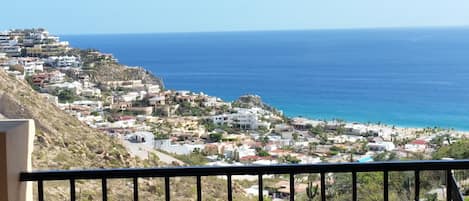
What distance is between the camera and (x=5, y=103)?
1082cm

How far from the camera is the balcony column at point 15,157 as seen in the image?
204 cm

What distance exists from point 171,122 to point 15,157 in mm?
12505

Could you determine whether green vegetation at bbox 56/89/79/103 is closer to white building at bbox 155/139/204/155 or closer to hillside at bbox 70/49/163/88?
hillside at bbox 70/49/163/88

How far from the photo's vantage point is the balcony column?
2037 mm

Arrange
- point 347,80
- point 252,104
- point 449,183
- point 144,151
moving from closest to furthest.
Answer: point 449,183, point 144,151, point 252,104, point 347,80

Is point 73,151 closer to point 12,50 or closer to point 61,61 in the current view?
point 61,61

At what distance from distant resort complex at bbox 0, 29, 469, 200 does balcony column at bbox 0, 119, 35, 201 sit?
248 inches

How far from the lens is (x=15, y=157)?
6.88 feet

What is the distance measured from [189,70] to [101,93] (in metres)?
23.8

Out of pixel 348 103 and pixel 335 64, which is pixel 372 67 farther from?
pixel 348 103

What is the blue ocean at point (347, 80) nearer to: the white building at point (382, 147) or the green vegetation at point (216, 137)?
the white building at point (382, 147)

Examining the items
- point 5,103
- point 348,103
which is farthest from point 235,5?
point 5,103

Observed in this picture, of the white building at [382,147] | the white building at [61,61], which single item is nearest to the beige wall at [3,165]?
the white building at [382,147]

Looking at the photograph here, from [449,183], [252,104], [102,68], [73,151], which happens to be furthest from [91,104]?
[449,183]
